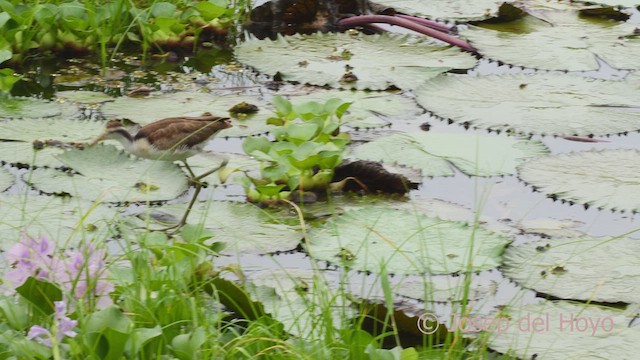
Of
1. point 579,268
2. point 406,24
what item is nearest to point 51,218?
point 579,268

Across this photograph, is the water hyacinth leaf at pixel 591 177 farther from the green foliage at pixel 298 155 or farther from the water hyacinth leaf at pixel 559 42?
the water hyacinth leaf at pixel 559 42

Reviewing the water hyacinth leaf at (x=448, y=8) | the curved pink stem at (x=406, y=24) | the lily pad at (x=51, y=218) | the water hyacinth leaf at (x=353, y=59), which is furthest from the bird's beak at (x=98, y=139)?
the water hyacinth leaf at (x=448, y=8)

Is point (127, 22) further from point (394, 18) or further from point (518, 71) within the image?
point (518, 71)

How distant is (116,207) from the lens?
4168 millimetres

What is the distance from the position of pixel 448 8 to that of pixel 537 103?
1518 mm

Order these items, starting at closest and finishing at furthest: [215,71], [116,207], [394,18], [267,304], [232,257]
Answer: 1. [267,304]
2. [232,257]
3. [116,207]
4. [215,71]
5. [394,18]

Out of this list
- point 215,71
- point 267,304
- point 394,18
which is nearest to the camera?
point 267,304

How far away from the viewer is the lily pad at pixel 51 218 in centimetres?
387

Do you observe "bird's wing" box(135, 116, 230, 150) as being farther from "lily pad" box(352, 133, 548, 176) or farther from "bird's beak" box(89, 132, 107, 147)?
"lily pad" box(352, 133, 548, 176)

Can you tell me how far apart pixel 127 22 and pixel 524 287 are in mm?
3030

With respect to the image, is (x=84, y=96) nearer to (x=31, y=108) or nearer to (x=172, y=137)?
(x=31, y=108)

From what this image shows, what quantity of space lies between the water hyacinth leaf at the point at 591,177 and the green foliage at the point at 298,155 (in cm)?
75

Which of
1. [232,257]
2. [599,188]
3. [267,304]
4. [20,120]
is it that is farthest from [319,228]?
[20,120]

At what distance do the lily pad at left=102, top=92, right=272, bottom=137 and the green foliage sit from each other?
39 cm
